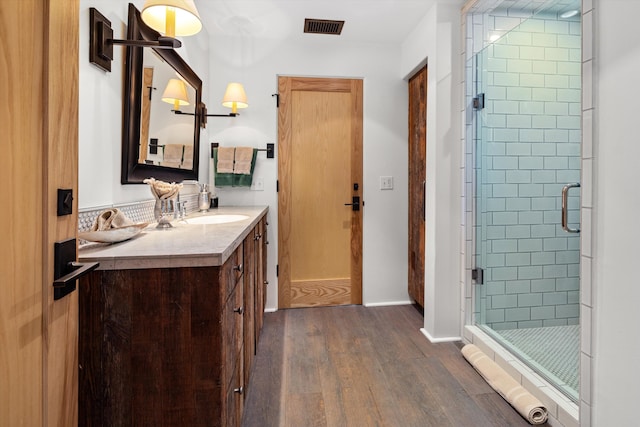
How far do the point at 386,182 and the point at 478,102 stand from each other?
99cm

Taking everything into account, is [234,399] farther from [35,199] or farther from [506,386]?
[506,386]

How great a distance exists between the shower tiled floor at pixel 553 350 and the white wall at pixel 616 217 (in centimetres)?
29

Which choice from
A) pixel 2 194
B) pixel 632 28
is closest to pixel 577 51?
pixel 632 28

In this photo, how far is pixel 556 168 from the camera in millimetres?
2188

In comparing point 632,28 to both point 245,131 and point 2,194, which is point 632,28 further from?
point 245,131

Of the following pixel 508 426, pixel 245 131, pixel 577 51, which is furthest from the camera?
pixel 245 131

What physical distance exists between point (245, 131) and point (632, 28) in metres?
2.38

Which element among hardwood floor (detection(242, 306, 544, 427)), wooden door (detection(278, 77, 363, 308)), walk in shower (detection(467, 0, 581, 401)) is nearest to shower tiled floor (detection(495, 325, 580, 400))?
walk in shower (detection(467, 0, 581, 401))

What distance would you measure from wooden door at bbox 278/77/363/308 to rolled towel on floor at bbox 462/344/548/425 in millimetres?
1158

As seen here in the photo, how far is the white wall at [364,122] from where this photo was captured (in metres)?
2.77

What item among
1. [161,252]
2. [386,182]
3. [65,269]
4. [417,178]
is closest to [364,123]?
[386,182]

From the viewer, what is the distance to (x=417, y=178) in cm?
279

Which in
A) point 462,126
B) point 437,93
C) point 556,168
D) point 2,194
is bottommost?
point 2,194

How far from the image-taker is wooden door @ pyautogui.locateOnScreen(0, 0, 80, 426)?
53cm
